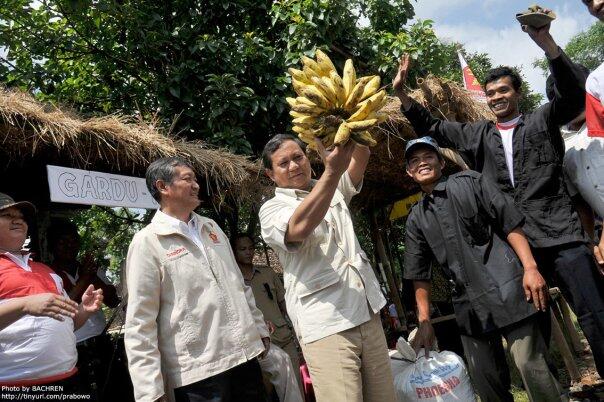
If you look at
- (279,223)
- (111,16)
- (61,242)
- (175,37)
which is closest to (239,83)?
(175,37)

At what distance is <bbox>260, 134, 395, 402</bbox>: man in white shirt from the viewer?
2098 mm

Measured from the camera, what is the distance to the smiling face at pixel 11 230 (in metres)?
2.58

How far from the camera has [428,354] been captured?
9.04ft

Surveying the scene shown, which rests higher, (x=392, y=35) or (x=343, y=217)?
(x=392, y=35)

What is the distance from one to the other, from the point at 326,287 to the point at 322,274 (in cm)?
6

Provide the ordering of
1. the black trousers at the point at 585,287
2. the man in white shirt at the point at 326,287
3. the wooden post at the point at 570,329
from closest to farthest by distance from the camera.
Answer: the man in white shirt at the point at 326,287 < the black trousers at the point at 585,287 < the wooden post at the point at 570,329

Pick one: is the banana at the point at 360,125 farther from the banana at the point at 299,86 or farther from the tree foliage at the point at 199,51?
the tree foliage at the point at 199,51

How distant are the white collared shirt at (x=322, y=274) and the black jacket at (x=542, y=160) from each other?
101cm

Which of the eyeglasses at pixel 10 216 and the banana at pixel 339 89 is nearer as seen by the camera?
the banana at pixel 339 89

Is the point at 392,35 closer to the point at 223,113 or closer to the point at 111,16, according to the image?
the point at 223,113

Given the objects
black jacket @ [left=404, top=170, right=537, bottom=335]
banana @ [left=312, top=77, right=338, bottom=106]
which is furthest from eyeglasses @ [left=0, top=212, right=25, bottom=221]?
black jacket @ [left=404, top=170, right=537, bottom=335]

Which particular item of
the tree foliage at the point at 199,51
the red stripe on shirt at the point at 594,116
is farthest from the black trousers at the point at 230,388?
the tree foliage at the point at 199,51

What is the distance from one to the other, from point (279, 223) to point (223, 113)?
11.6ft

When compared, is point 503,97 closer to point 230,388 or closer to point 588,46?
point 230,388
